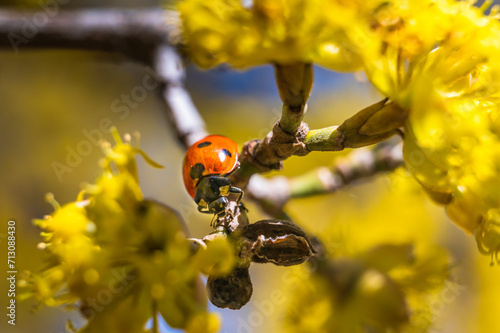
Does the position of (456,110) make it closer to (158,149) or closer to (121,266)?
(121,266)

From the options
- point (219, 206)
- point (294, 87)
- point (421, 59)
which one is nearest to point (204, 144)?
point (219, 206)

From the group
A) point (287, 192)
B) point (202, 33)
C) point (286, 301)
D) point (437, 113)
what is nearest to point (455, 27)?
point (437, 113)

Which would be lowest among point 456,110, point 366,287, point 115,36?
point 366,287

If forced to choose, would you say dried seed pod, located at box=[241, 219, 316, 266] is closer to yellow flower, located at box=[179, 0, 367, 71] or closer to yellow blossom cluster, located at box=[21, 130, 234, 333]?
yellow blossom cluster, located at box=[21, 130, 234, 333]

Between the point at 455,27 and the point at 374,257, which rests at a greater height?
the point at 455,27

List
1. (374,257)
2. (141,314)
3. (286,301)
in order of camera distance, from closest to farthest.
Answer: (141,314) → (374,257) → (286,301)

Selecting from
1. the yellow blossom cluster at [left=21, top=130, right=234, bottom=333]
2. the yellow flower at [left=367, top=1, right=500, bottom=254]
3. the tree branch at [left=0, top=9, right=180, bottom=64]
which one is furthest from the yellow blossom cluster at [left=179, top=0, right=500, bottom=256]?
the tree branch at [left=0, top=9, right=180, bottom=64]

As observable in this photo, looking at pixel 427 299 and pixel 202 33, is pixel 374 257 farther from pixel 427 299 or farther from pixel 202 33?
pixel 202 33
